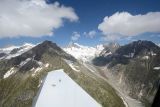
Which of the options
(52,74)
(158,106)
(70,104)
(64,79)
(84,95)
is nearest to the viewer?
(158,106)

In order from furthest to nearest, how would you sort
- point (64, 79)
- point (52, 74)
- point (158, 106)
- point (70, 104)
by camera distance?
point (52, 74), point (64, 79), point (70, 104), point (158, 106)

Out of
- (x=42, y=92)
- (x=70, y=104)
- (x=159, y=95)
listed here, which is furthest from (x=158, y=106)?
(x=42, y=92)

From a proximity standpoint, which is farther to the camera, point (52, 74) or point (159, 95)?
point (52, 74)

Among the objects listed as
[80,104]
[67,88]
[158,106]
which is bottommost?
[158,106]

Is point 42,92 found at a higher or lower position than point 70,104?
higher

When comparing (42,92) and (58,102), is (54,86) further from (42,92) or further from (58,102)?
(58,102)

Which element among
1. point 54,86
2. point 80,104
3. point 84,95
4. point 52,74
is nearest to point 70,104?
point 80,104
